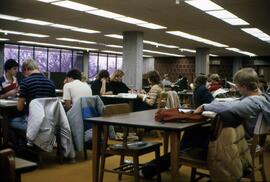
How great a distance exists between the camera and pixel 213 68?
24422mm

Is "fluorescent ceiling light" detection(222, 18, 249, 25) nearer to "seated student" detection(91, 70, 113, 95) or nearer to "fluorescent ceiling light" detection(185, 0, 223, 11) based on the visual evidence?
"fluorescent ceiling light" detection(185, 0, 223, 11)

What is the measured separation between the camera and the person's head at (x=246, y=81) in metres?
2.86

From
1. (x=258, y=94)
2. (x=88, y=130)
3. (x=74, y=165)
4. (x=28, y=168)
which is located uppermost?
(x=258, y=94)

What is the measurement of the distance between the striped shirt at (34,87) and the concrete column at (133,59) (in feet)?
22.3

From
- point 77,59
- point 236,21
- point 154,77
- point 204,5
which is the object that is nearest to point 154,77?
point 154,77

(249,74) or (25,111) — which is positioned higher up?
Answer: (249,74)

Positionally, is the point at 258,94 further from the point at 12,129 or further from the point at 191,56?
the point at 191,56

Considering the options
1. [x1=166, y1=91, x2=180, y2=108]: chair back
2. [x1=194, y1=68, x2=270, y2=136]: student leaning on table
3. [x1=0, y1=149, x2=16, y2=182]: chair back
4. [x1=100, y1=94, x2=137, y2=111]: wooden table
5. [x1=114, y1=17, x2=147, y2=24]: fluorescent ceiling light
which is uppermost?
[x1=114, y1=17, x2=147, y2=24]: fluorescent ceiling light

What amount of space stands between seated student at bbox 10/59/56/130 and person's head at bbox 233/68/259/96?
2.49 meters

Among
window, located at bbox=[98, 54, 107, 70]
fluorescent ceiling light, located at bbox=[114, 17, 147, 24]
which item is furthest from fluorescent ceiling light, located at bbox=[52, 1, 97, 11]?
window, located at bbox=[98, 54, 107, 70]

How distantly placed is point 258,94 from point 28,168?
6.51ft

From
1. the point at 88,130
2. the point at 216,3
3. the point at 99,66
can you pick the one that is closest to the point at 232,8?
the point at 216,3

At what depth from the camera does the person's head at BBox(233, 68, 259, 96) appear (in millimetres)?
2855

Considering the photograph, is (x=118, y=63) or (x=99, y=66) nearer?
(x=99, y=66)
